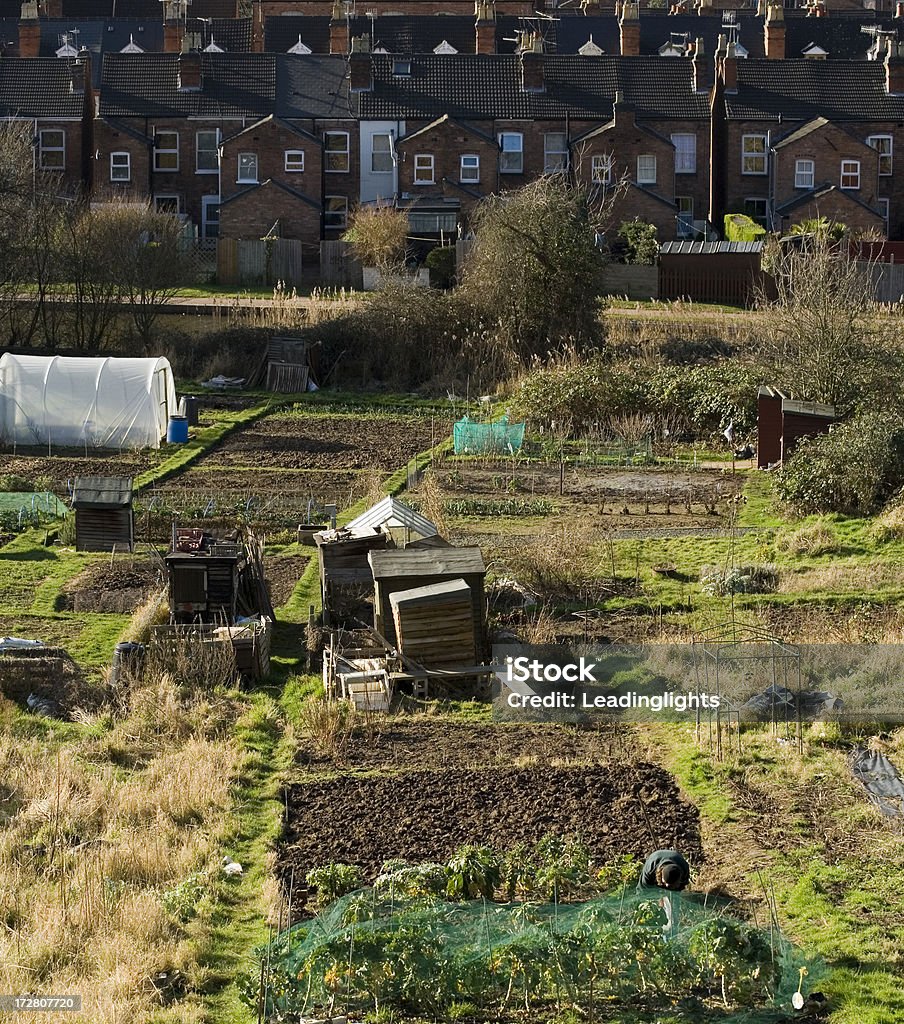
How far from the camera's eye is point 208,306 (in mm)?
44938

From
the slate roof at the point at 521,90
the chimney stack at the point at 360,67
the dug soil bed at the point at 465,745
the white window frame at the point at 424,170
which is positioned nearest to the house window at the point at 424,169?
the white window frame at the point at 424,170

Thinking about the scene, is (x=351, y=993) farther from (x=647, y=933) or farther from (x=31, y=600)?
(x=31, y=600)

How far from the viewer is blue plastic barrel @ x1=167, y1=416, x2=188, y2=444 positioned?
33.6 m

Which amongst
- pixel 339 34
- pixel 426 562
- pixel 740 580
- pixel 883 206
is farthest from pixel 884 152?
pixel 426 562

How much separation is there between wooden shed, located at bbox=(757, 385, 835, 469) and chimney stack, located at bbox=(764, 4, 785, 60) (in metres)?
34.6

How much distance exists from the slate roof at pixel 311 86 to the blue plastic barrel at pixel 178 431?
2480 centimetres

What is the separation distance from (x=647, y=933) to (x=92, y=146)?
49864 millimetres

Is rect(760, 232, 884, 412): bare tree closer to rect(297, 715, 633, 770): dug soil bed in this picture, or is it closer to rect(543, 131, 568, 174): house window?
rect(297, 715, 633, 770): dug soil bed

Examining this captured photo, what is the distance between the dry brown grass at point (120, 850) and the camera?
12172 millimetres

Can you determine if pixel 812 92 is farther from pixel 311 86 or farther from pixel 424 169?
pixel 311 86

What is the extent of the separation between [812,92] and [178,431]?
31.1 metres

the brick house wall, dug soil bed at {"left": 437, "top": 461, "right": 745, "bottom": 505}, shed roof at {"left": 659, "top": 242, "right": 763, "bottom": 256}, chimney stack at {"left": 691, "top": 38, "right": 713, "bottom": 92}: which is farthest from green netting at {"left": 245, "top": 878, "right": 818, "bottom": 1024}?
chimney stack at {"left": 691, "top": 38, "right": 713, "bottom": 92}

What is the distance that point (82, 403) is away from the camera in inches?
1329

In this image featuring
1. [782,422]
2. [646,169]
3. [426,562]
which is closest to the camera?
[426,562]
